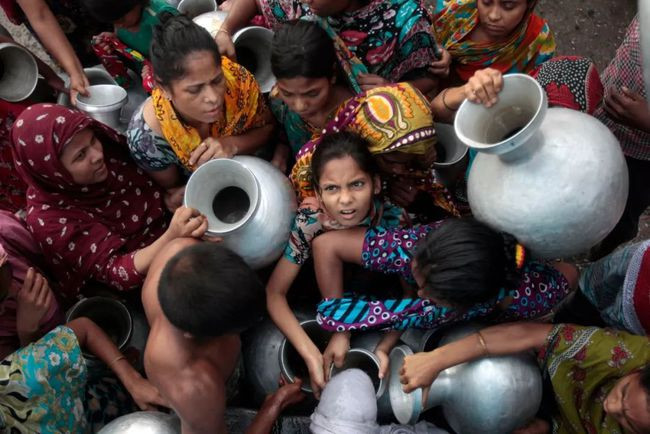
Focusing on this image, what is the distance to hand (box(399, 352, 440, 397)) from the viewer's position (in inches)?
56.3

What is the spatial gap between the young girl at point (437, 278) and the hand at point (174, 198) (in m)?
0.70

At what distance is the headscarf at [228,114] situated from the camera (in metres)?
1.75

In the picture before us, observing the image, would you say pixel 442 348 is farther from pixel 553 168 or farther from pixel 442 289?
pixel 553 168

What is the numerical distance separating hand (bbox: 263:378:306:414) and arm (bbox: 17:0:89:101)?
1.44 metres

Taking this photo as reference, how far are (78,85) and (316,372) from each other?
5.01 ft

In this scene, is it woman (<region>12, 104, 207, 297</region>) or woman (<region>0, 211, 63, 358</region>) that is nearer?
woman (<region>0, 211, 63, 358</region>)

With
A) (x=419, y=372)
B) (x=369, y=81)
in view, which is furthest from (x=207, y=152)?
(x=419, y=372)

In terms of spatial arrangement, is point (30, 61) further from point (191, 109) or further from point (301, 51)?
point (301, 51)

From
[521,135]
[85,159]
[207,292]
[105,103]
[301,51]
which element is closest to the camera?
[521,135]

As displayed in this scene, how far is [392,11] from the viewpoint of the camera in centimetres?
179

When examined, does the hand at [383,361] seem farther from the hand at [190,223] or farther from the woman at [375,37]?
the woman at [375,37]

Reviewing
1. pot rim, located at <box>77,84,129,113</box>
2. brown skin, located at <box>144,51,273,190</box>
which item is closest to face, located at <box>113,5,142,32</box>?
pot rim, located at <box>77,84,129,113</box>

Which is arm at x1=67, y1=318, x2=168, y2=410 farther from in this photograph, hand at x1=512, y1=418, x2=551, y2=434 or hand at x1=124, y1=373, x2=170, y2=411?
hand at x1=512, y1=418, x2=551, y2=434

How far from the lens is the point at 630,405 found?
48.3 inches
